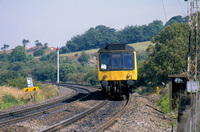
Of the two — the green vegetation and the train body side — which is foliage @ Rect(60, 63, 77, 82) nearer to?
the green vegetation

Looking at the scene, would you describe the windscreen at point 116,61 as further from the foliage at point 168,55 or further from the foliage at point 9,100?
the foliage at point 168,55

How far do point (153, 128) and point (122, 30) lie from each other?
139 meters

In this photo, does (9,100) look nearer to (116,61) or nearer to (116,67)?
(116,67)

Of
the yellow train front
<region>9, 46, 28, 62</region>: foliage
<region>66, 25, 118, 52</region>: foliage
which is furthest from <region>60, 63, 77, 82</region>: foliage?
<region>66, 25, 118, 52</region>: foliage

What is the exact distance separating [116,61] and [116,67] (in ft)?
1.26

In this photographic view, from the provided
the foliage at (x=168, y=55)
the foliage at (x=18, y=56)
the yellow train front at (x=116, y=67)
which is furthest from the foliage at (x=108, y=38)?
the yellow train front at (x=116, y=67)

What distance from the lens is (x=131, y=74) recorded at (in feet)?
49.5

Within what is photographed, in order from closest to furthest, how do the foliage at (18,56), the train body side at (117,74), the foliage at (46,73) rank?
the train body side at (117,74)
the foliage at (46,73)
the foliage at (18,56)

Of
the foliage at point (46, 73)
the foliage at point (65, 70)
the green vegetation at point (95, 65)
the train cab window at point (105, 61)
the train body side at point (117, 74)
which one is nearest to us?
the train body side at point (117, 74)

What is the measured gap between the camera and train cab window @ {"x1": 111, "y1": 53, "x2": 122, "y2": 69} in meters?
15.1

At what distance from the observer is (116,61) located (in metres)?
15.2

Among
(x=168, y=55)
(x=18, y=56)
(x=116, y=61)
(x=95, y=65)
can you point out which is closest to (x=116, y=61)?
(x=116, y=61)

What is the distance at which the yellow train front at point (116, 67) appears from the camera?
15039mm

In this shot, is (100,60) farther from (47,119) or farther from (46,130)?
(46,130)
